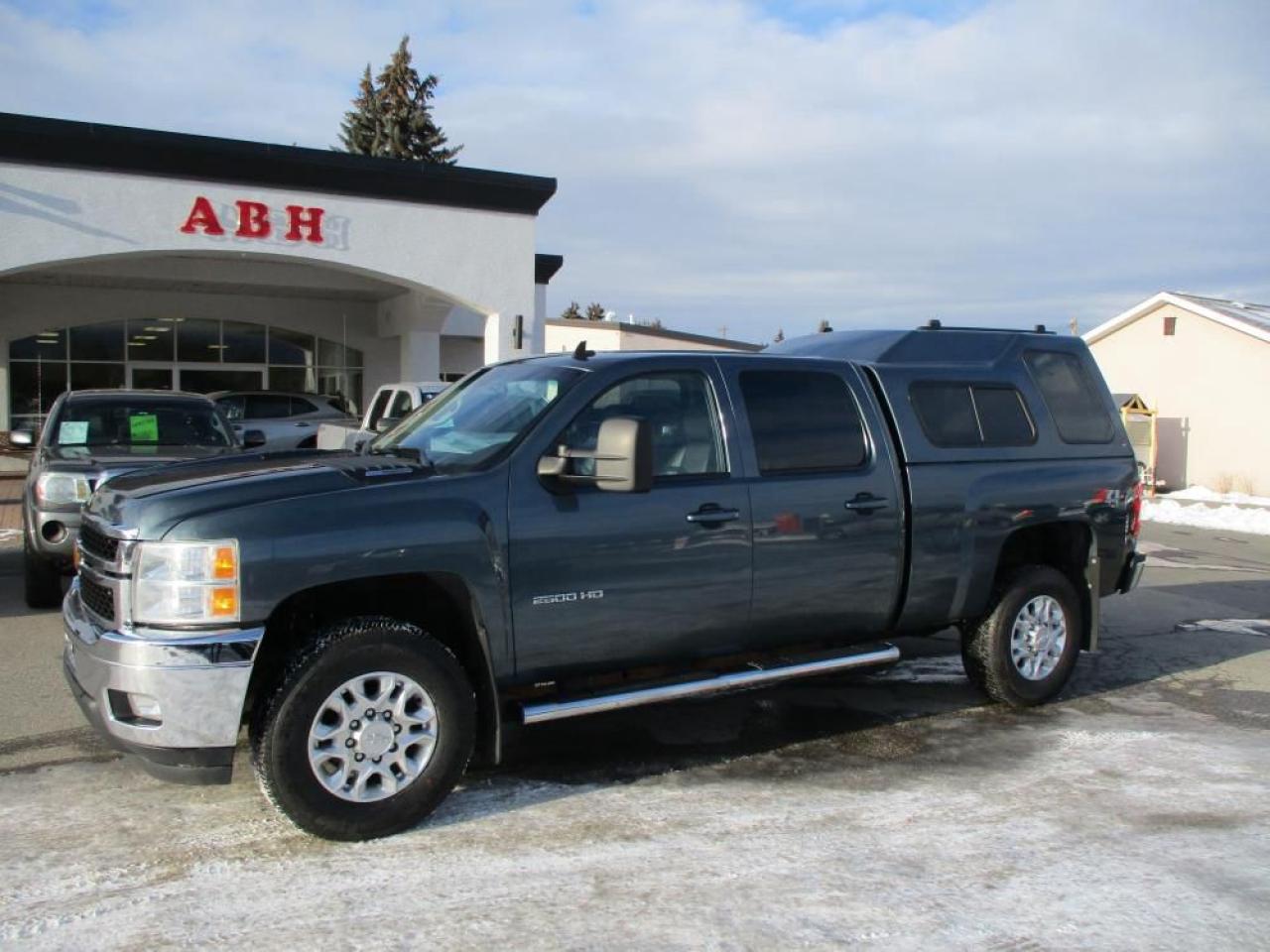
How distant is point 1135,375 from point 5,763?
88.9ft

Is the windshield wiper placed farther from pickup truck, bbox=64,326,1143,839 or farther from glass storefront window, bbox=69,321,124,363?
glass storefront window, bbox=69,321,124,363

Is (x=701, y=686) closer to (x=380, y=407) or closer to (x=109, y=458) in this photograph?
(x=109, y=458)

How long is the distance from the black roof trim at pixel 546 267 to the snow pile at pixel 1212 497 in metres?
14.4

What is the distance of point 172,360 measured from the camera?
73.7 feet

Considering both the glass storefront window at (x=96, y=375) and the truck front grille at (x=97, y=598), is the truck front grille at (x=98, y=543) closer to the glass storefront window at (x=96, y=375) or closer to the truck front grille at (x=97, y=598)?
the truck front grille at (x=97, y=598)

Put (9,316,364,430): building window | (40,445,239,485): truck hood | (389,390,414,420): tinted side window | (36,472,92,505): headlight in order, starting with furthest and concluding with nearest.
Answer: (9,316,364,430): building window < (389,390,414,420): tinted side window < (40,445,239,485): truck hood < (36,472,92,505): headlight

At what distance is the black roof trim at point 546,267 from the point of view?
2300 cm

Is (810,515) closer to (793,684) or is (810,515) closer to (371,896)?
(793,684)

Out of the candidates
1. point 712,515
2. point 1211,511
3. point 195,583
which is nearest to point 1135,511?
point 712,515

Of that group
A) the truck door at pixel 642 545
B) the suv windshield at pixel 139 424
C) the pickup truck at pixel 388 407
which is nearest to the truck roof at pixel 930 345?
the truck door at pixel 642 545

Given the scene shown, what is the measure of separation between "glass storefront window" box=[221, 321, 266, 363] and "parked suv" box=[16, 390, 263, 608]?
46.5 ft

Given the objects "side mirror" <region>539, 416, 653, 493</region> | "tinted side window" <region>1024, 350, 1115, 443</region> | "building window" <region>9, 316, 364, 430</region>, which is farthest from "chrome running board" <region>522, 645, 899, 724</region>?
"building window" <region>9, 316, 364, 430</region>

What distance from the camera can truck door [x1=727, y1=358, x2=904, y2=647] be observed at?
513 centimetres

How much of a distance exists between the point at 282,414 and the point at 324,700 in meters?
16.8
